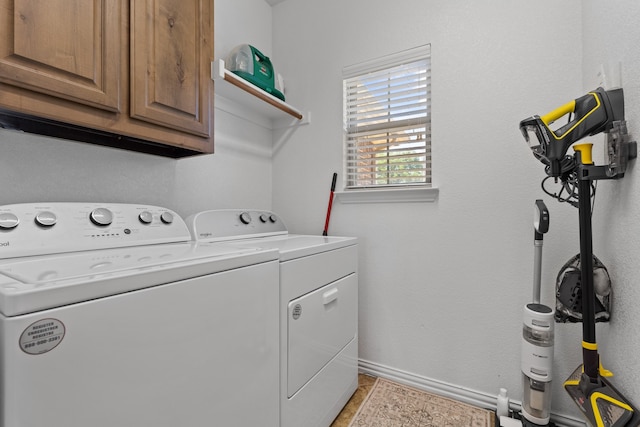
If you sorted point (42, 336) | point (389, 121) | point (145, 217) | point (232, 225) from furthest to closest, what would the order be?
point (389, 121) → point (232, 225) → point (145, 217) → point (42, 336)

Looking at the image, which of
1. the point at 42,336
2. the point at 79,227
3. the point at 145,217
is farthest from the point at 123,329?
the point at 145,217

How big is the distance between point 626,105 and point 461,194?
0.75 m

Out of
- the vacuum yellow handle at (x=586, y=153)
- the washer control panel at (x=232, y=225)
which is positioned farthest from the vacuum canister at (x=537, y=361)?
the washer control panel at (x=232, y=225)

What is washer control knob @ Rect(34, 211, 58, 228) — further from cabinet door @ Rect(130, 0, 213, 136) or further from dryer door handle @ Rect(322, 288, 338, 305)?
dryer door handle @ Rect(322, 288, 338, 305)

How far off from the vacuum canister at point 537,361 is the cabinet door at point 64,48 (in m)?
1.79

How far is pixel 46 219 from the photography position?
3.16 ft

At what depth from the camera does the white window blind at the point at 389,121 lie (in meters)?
1.77

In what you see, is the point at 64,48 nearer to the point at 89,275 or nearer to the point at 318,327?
the point at 89,275

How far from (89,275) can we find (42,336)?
13 centimetres

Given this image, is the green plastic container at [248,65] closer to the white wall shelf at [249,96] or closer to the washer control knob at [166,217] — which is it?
the white wall shelf at [249,96]

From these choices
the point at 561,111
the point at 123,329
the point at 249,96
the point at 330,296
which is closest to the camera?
the point at 123,329

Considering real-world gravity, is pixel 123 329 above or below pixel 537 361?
above

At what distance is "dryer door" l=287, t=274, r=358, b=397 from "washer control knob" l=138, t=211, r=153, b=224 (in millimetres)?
691

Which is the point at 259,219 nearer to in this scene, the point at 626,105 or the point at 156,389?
the point at 156,389
